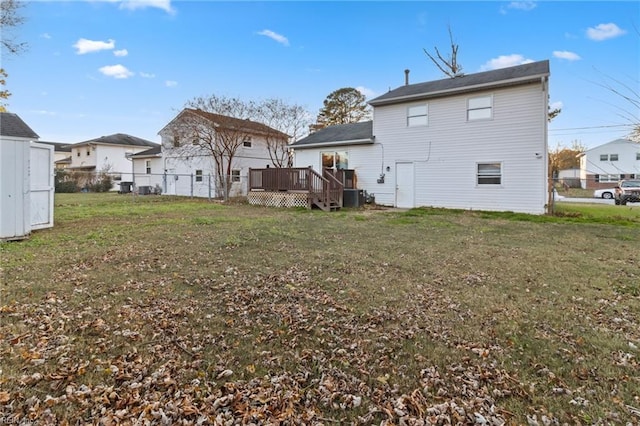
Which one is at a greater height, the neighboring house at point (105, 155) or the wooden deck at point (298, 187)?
the neighboring house at point (105, 155)

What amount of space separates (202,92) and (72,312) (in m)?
18.6

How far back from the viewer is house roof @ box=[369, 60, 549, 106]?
39.6 ft

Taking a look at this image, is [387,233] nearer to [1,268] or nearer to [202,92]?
[1,268]

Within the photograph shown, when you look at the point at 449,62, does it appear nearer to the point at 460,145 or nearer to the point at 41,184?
the point at 460,145

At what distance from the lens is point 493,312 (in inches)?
142

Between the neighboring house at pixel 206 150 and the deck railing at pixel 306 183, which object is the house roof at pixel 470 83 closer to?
the deck railing at pixel 306 183

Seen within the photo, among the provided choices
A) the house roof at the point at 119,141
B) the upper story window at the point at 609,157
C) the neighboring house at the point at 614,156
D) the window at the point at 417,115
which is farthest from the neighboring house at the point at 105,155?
the upper story window at the point at 609,157

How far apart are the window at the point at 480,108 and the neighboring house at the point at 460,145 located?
0.04 metres

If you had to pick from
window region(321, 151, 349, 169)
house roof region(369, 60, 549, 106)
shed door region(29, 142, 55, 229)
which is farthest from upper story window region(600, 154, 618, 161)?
shed door region(29, 142, 55, 229)

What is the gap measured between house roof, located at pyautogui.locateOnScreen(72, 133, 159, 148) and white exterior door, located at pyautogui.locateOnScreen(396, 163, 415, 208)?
2894 cm

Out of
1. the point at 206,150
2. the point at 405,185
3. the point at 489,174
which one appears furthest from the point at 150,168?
the point at 489,174

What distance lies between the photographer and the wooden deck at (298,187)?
1404 centimetres

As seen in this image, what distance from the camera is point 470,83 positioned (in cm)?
1340

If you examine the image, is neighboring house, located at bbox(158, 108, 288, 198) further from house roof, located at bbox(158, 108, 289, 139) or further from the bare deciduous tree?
the bare deciduous tree
